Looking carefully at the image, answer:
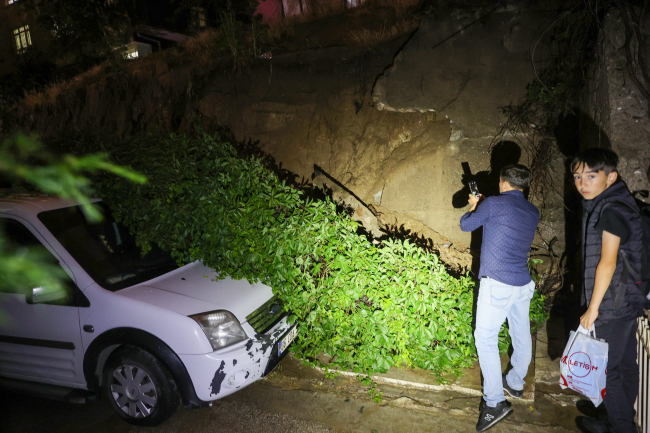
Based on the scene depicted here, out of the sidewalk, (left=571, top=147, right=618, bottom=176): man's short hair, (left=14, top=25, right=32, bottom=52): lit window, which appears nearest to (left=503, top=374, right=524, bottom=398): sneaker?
the sidewalk

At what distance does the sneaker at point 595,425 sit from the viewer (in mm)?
2824

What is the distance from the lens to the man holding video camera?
2867 mm

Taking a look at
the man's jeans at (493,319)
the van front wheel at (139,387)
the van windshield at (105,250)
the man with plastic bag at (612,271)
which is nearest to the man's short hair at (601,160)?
the man with plastic bag at (612,271)

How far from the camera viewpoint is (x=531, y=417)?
312cm

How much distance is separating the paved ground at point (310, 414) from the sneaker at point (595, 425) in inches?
4.6

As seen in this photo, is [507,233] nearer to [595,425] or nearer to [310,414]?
[595,425]

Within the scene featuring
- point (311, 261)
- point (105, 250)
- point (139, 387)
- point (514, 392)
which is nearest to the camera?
point (139, 387)

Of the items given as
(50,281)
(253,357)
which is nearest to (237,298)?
(253,357)

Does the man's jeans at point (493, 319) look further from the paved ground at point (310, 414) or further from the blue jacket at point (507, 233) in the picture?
the paved ground at point (310, 414)

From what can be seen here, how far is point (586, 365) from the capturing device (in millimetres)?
2592

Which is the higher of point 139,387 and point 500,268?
point 500,268

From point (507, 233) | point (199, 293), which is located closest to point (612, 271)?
point (507, 233)

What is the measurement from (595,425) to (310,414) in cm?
228

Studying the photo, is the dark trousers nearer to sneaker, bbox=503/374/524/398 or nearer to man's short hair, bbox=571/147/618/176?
sneaker, bbox=503/374/524/398
